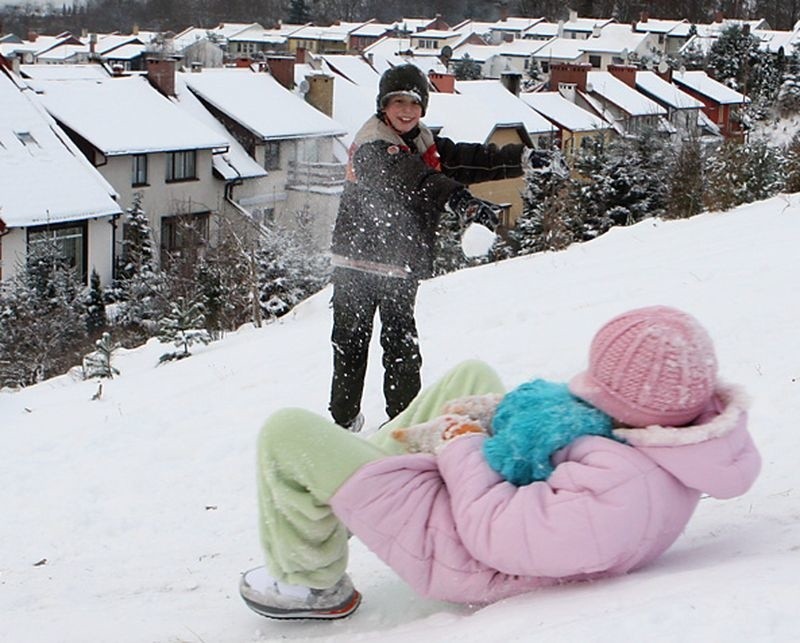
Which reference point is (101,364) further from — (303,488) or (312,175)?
(312,175)

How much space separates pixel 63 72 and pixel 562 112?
19590 millimetres

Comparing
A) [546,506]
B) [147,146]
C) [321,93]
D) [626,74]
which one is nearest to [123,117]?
[147,146]

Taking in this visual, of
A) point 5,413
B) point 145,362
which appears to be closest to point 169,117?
point 145,362

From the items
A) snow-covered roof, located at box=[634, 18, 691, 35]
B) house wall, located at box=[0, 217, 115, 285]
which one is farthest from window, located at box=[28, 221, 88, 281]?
snow-covered roof, located at box=[634, 18, 691, 35]

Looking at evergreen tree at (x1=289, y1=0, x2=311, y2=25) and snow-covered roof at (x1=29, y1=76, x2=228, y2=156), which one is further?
evergreen tree at (x1=289, y1=0, x2=311, y2=25)

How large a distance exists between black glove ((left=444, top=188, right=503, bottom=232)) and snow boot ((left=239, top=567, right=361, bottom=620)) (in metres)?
1.93

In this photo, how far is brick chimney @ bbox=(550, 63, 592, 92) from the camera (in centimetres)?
4991

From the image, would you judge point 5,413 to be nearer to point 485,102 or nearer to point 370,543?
point 370,543

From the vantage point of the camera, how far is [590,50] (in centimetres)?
8556

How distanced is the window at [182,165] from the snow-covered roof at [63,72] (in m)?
4.68

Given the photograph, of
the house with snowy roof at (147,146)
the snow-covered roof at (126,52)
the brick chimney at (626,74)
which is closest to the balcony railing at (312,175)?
the house with snowy roof at (147,146)

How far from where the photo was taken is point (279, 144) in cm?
3616

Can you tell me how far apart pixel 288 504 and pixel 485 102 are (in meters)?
41.8

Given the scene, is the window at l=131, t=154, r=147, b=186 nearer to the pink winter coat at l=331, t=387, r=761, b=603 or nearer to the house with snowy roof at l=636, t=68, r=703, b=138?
the house with snowy roof at l=636, t=68, r=703, b=138
